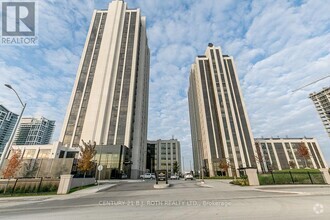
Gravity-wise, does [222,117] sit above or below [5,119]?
above

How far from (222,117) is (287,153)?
58609 mm

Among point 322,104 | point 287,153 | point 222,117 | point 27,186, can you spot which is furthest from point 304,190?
point 322,104

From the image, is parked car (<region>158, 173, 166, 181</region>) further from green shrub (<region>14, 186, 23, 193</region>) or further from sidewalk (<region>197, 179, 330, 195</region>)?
green shrub (<region>14, 186, 23, 193</region>)

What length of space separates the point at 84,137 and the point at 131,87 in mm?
28724

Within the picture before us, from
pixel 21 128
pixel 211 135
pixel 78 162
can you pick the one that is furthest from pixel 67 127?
pixel 21 128

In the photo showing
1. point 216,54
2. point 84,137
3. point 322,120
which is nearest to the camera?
point 84,137

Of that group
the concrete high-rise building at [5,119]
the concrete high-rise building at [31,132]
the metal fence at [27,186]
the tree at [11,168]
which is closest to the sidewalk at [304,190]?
the metal fence at [27,186]

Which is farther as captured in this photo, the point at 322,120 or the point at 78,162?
the point at 322,120

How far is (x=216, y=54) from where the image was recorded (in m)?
109

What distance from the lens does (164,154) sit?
6029 inches

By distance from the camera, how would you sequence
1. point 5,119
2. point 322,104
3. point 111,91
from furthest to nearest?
1. point 322,104
2. point 111,91
3. point 5,119

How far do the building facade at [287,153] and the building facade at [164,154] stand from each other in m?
66.2

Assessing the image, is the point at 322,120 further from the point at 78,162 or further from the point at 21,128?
the point at 21,128

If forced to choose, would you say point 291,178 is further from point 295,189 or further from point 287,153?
point 287,153
